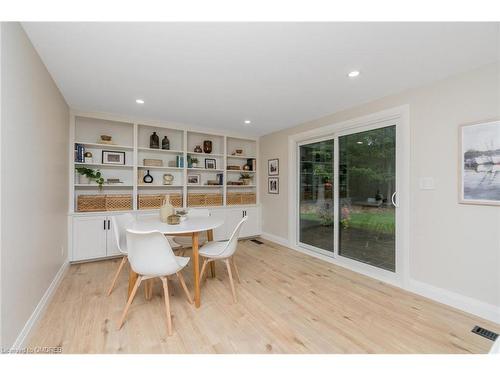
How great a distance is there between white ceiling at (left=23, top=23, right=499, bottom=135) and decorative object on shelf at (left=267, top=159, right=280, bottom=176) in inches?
61.5

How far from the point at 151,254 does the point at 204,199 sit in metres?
2.47

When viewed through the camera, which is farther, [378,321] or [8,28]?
[378,321]

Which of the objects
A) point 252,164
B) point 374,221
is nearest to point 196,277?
point 374,221

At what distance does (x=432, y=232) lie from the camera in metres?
2.24

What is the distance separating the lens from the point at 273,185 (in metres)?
4.45

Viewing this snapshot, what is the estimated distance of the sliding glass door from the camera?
8.86 feet

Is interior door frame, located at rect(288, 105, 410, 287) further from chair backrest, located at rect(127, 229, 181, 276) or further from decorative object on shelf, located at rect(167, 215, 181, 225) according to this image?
chair backrest, located at rect(127, 229, 181, 276)

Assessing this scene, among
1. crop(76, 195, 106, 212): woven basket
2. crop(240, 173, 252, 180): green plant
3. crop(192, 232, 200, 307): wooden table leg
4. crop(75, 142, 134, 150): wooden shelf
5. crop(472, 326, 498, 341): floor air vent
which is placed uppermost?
crop(75, 142, 134, 150): wooden shelf

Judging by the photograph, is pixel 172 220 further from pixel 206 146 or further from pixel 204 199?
pixel 206 146

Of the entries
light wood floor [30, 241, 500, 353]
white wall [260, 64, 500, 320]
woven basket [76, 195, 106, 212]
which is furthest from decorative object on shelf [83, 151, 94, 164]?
white wall [260, 64, 500, 320]

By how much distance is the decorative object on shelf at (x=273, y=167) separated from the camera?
4324 millimetres
